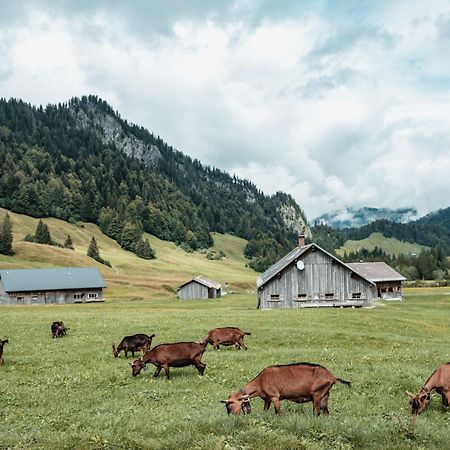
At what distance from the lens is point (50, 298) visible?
108688mm

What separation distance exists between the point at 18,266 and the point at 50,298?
1490 inches

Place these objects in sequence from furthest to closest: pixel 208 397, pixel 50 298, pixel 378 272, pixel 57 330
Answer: pixel 50 298
pixel 378 272
pixel 57 330
pixel 208 397

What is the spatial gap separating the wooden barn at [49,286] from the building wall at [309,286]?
186 feet

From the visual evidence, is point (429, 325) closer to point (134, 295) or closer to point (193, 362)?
point (193, 362)

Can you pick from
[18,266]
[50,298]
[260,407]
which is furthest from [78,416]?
[18,266]

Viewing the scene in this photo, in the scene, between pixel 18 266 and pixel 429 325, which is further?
pixel 18 266

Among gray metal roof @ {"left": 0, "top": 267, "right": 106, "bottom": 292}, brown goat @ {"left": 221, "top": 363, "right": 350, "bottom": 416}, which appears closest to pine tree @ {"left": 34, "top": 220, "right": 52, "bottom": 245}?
gray metal roof @ {"left": 0, "top": 267, "right": 106, "bottom": 292}

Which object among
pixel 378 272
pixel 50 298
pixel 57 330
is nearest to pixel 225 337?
pixel 57 330

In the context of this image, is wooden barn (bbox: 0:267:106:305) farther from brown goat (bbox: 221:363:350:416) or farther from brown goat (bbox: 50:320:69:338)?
brown goat (bbox: 221:363:350:416)

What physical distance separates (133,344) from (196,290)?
287 feet

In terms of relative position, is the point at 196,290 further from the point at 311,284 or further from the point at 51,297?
the point at 311,284

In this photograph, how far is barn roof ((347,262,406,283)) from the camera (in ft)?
319

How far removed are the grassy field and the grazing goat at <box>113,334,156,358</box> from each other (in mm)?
592

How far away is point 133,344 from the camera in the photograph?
2598 centimetres
